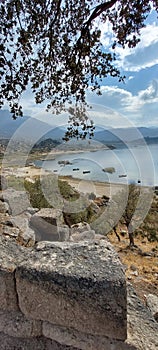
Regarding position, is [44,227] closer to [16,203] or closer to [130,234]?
[16,203]

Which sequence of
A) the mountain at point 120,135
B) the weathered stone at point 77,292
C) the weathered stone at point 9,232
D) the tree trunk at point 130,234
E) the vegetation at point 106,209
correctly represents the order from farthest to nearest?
the vegetation at point 106,209 → the tree trunk at point 130,234 → the mountain at point 120,135 → the weathered stone at point 9,232 → the weathered stone at point 77,292

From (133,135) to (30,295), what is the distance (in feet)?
23.6

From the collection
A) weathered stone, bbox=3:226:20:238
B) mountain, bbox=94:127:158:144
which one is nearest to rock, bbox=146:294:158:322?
weathered stone, bbox=3:226:20:238

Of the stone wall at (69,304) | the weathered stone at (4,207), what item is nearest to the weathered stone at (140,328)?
the stone wall at (69,304)

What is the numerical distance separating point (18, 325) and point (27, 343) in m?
0.10

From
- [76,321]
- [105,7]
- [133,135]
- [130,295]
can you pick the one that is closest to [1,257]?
[76,321]

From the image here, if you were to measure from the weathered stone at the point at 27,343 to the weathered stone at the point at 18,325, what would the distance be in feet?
0.08

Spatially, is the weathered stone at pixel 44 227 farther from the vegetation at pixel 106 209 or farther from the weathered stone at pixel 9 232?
the vegetation at pixel 106 209

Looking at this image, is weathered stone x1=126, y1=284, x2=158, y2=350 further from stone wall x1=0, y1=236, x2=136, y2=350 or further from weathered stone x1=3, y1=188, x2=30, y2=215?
weathered stone x1=3, y1=188, x2=30, y2=215

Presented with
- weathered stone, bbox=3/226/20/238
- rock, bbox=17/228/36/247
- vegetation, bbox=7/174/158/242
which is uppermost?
weathered stone, bbox=3/226/20/238

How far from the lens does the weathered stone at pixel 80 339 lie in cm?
130

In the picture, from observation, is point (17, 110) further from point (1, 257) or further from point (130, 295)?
point (130, 295)

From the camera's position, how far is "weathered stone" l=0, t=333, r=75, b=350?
1407 millimetres

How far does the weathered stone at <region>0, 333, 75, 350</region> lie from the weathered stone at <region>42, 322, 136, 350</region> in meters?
0.04
